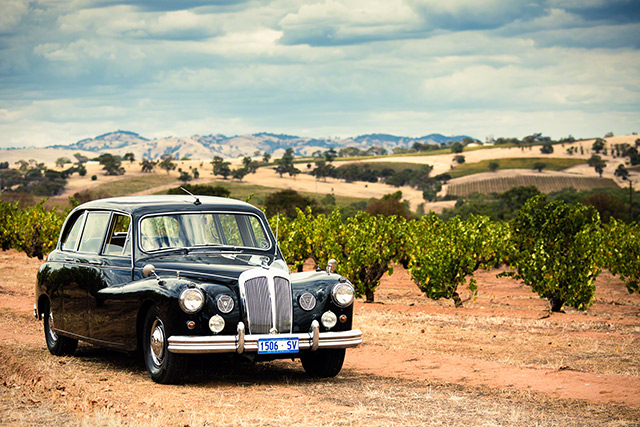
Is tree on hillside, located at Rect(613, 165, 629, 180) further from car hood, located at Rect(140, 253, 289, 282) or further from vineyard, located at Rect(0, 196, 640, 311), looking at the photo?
car hood, located at Rect(140, 253, 289, 282)

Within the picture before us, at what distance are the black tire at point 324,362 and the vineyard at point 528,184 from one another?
129809 millimetres

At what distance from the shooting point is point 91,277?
9992mm

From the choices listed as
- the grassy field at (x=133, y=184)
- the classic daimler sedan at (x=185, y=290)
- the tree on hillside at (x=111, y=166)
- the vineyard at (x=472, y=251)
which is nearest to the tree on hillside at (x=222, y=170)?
the grassy field at (x=133, y=184)

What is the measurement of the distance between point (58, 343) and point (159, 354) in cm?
294

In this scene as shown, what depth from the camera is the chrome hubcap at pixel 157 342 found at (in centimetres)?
844

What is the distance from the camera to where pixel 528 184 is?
140875mm

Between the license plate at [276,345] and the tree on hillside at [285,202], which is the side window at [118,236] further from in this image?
the tree on hillside at [285,202]

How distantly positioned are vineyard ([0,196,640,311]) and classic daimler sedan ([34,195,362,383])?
732 cm

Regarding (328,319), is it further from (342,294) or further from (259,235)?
(259,235)

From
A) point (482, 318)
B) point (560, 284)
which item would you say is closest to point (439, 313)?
point (482, 318)

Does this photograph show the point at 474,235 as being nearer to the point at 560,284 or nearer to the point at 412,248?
the point at 412,248

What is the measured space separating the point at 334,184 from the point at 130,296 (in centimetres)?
15277

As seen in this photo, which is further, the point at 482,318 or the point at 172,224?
the point at 482,318

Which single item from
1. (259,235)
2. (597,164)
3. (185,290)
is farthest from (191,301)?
(597,164)
